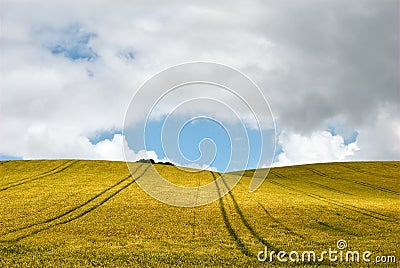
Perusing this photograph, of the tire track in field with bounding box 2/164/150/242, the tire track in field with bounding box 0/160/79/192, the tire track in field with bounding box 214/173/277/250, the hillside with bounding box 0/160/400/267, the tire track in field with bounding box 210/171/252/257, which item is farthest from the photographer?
the tire track in field with bounding box 0/160/79/192

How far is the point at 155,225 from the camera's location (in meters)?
24.9

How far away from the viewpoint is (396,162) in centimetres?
8381

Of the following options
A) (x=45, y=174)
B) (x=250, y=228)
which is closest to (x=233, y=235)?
(x=250, y=228)

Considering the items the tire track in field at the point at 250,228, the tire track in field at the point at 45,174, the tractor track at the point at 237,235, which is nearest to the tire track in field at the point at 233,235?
the tractor track at the point at 237,235

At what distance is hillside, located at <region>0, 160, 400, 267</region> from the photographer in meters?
17.8

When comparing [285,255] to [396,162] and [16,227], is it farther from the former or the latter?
[396,162]

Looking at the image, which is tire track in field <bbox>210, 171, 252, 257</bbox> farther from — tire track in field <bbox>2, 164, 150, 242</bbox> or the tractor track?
tire track in field <bbox>2, 164, 150, 242</bbox>

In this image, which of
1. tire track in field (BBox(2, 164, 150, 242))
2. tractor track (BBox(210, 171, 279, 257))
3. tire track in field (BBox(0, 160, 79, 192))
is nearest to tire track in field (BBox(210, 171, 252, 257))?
tractor track (BBox(210, 171, 279, 257))

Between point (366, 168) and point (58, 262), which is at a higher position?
point (366, 168)

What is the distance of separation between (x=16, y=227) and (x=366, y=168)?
222ft

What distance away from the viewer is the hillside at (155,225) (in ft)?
58.4

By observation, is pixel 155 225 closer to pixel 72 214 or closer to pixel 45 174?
pixel 72 214

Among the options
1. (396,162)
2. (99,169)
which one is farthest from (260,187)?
(396,162)

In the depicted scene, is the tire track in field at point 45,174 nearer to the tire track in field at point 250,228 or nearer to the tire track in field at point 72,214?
the tire track in field at point 72,214
